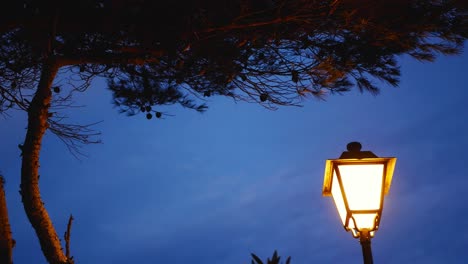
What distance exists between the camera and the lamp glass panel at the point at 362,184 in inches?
123

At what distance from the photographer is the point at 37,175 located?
4.72 m

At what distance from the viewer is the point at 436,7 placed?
4996 mm

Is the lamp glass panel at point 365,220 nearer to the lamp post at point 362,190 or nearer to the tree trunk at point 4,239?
the lamp post at point 362,190

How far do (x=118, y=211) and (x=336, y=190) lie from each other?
433ft

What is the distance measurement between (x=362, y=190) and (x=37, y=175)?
2928 millimetres

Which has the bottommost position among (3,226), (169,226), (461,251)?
(3,226)

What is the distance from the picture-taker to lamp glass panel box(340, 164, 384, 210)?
3.12 meters

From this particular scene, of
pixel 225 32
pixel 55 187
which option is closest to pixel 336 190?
pixel 225 32

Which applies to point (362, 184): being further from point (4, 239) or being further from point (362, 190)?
point (4, 239)

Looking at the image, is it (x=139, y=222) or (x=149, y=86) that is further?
(x=139, y=222)

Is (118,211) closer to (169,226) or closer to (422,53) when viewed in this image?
(169,226)

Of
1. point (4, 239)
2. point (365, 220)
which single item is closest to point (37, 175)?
point (4, 239)

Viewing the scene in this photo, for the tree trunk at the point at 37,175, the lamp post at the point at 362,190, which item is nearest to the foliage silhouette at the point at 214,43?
the tree trunk at the point at 37,175

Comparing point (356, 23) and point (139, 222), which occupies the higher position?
point (139, 222)
